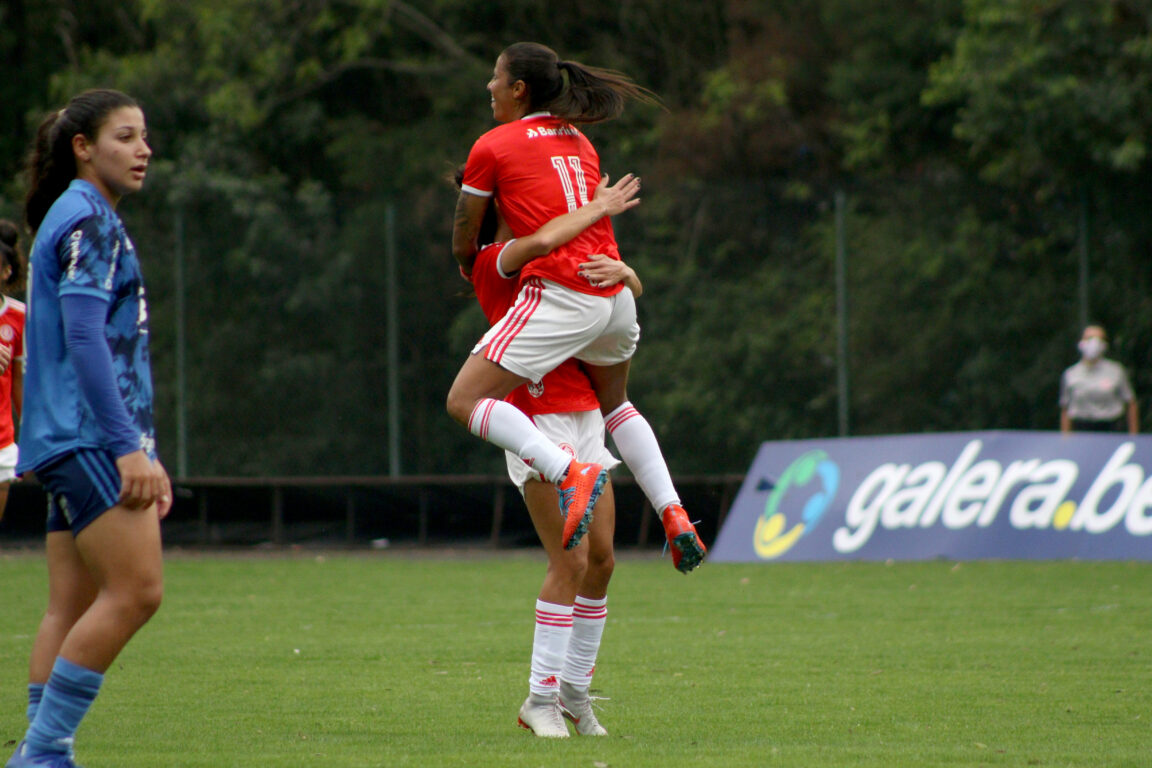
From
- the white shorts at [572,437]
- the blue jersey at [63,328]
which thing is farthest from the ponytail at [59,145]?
the white shorts at [572,437]

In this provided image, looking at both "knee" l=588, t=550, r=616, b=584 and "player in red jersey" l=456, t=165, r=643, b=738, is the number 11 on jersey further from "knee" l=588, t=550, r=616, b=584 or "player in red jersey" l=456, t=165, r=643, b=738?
"knee" l=588, t=550, r=616, b=584

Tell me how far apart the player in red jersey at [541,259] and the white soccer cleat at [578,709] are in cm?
62

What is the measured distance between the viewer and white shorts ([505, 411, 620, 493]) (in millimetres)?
5578

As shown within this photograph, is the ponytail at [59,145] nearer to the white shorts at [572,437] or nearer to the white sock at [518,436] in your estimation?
the white sock at [518,436]

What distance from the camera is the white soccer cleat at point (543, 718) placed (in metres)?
5.37

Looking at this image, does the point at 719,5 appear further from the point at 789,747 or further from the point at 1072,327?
the point at 789,747

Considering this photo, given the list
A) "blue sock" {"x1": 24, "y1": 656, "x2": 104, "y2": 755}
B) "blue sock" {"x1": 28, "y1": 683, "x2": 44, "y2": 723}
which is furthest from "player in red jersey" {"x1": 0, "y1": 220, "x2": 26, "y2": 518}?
"blue sock" {"x1": 24, "y1": 656, "x2": 104, "y2": 755}

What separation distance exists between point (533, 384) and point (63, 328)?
1.89 metres

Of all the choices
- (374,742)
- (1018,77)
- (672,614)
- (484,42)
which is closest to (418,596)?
(672,614)

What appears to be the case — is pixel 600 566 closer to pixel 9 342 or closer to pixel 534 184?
pixel 534 184

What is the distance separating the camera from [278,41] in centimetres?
2505

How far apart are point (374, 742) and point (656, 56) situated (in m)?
22.6

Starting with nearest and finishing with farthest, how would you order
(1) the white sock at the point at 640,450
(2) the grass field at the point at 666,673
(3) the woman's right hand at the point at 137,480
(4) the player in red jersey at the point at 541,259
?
(3) the woman's right hand at the point at 137,480, (2) the grass field at the point at 666,673, (4) the player in red jersey at the point at 541,259, (1) the white sock at the point at 640,450

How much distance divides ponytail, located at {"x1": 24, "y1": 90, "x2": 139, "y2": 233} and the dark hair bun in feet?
8.12
